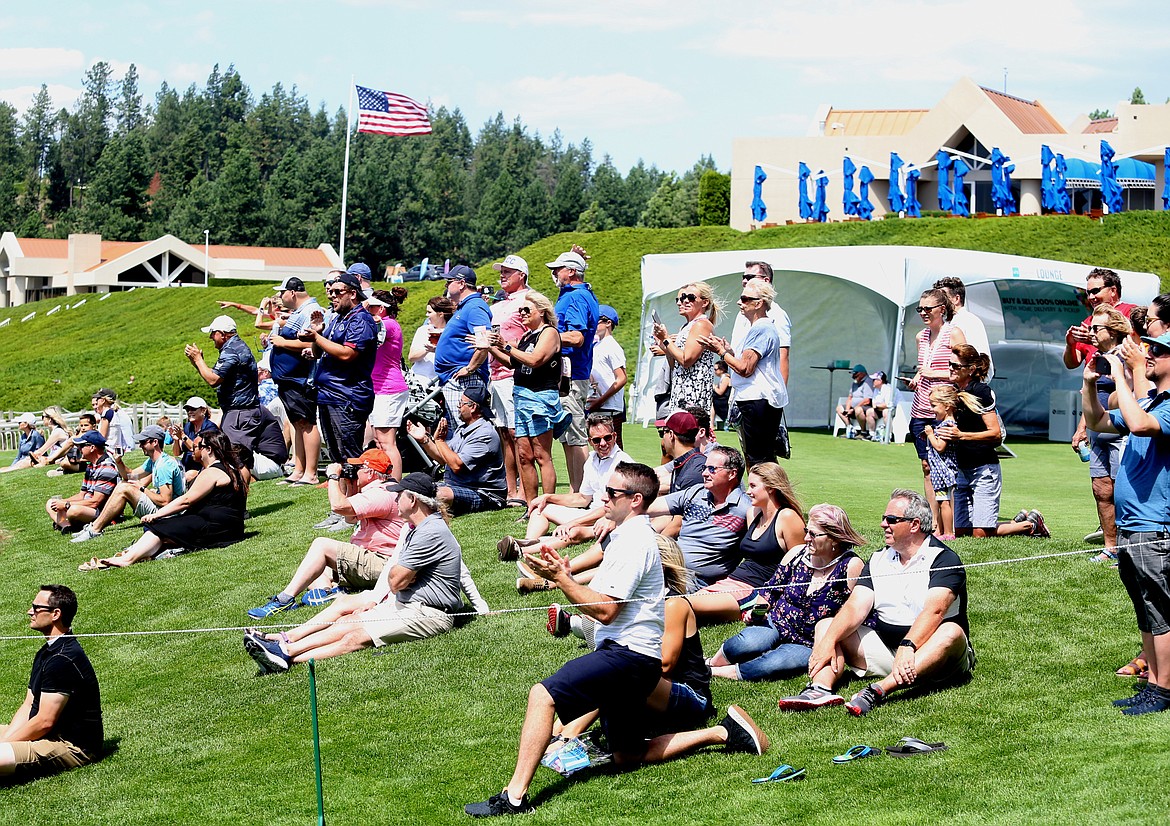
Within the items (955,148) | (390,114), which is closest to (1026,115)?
(955,148)

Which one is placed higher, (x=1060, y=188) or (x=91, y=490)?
(x=1060, y=188)

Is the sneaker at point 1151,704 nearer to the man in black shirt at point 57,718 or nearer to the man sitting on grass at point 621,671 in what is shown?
the man sitting on grass at point 621,671

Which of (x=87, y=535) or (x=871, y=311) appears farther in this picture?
(x=871, y=311)

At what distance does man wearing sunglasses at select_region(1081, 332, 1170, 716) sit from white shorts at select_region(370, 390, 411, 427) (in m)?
7.02

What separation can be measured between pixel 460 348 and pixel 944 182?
35.7m

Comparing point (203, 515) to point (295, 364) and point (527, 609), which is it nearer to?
point (295, 364)

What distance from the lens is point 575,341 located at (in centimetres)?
996

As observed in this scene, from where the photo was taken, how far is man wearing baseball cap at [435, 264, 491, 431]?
10953mm

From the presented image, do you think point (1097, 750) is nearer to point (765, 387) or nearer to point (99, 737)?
point (765, 387)

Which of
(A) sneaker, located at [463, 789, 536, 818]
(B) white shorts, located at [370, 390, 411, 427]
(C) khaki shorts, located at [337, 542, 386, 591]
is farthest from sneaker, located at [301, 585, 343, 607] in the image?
(A) sneaker, located at [463, 789, 536, 818]

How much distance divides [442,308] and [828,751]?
7.17m

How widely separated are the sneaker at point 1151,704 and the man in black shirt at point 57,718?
5.16 m

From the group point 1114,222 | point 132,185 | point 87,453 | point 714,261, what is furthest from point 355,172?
point 87,453

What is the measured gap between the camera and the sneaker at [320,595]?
28.8 feet
